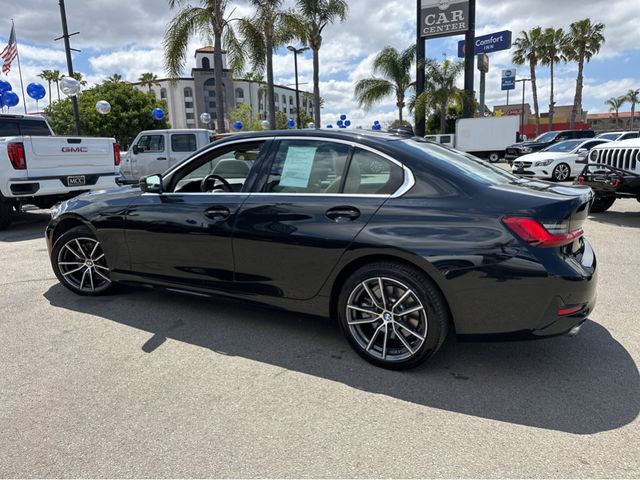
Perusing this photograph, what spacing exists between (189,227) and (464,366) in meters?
2.29

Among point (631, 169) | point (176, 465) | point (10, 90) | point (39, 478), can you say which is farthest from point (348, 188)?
point (10, 90)

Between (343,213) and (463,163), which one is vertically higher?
(463,163)

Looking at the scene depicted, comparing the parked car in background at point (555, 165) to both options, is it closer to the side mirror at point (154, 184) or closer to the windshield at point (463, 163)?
the windshield at point (463, 163)

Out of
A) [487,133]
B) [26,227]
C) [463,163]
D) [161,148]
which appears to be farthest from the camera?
[487,133]

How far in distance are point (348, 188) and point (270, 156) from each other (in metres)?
0.74

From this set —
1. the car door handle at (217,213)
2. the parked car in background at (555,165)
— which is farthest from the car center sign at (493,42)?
the car door handle at (217,213)

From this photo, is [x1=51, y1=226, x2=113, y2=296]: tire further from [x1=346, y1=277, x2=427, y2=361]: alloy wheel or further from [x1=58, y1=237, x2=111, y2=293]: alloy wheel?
[x1=346, y1=277, x2=427, y2=361]: alloy wheel

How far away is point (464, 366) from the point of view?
10.2 ft

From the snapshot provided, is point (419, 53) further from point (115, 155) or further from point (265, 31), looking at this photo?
point (115, 155)

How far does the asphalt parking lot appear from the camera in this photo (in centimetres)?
222

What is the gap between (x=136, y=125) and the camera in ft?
142

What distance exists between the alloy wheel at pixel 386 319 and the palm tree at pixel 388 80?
104ft

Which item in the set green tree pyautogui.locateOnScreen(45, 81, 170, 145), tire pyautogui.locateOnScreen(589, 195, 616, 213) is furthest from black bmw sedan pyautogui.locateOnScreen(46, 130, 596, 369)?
green tree pyautogui.locateOnScreen(45, 81, 170, 145)

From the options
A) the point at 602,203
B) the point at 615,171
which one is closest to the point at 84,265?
the point at 615,171
